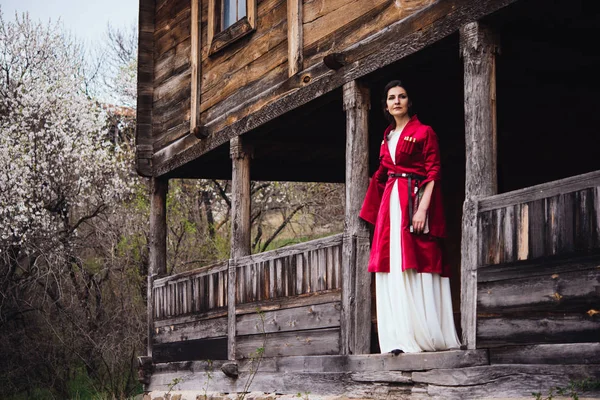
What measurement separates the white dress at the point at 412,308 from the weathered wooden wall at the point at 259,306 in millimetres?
1139

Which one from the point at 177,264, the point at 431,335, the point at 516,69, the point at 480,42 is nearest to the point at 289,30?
the point at 516,69

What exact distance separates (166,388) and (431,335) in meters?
5.79

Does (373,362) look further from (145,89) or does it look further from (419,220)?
(145,89)

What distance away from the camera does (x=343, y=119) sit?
31.4ft

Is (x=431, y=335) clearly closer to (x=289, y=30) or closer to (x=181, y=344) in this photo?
(x=289, y=30)

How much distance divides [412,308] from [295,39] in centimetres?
351

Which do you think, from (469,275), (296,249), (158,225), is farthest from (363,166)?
(158,225)

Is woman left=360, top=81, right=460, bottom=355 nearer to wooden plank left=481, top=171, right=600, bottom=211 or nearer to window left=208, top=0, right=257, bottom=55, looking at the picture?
wooden plank left=481, top=171, right=600, bottom=211

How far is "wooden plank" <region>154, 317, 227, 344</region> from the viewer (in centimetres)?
1038

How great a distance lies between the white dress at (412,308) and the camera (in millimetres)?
6727

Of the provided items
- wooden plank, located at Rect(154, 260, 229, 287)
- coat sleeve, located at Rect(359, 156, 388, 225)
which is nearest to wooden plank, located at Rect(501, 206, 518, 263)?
coat sleeve, located at Rect(359, 156, 388, 225)

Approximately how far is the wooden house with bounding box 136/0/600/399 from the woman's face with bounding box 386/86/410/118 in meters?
0.34

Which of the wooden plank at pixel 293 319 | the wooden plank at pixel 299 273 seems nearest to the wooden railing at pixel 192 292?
the wooden plank at pixel 293 319

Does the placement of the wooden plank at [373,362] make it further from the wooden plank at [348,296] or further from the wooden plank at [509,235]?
the wooden plank at [509,235]
